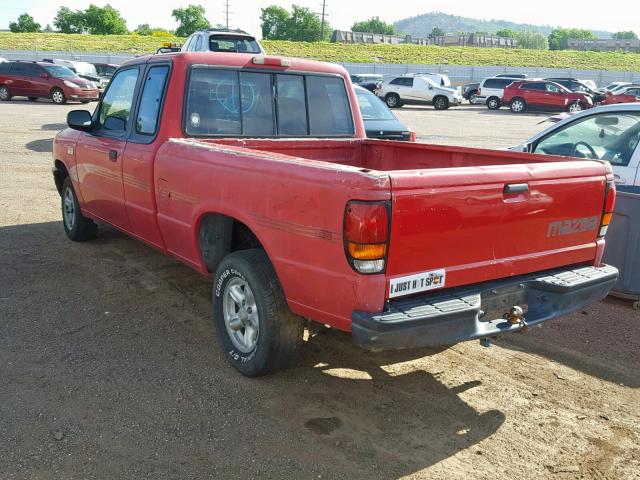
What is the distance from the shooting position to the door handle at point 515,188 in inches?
130

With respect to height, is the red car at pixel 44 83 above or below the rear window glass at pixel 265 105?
below

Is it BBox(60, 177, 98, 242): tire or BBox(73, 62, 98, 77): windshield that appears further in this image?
BBox(73, 62, 98, 77): windshield

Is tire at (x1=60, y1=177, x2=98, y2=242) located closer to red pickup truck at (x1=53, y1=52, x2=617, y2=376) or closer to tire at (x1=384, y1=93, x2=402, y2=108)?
red pickup truck at (x1=53, y1=52, x2=617, y2=376)

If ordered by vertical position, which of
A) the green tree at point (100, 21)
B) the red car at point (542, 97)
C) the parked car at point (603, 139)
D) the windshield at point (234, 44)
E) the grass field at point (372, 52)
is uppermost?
the green tree at point (100, 21)

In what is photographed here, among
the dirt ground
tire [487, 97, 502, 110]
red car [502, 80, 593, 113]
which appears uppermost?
red car [502, 80, 593, 113]

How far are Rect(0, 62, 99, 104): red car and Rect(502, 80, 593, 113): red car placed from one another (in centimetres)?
2061

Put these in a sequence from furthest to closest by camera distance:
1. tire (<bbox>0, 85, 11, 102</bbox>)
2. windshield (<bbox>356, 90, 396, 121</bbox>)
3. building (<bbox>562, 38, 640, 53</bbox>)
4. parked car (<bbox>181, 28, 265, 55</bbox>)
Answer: building (<bbox>562, 38, 640, 53</bbox>) < tire (<bbox>0, 85, 11, 102</bbox>) < parked car (<bbox>181, 28, 265, 55</bbox>) < windshield (<bbox>356, 90, 396, 121</bbox>)

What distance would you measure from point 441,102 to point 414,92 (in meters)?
1.56

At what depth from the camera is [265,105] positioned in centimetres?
507

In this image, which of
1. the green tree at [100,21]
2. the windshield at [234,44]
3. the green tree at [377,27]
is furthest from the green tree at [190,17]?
the windshield at [234,44]

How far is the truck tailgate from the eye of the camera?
3.04 metres

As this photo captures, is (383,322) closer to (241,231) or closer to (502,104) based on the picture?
(241,231)

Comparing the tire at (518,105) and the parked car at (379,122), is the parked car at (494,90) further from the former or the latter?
the parked car at (379,122)

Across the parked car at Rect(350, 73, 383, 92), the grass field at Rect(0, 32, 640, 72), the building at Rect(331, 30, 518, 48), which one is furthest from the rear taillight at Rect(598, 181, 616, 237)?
the building at Rect(331, 30, 518, 48)
